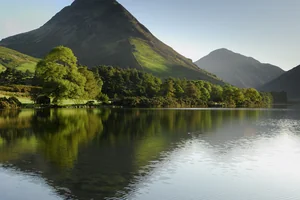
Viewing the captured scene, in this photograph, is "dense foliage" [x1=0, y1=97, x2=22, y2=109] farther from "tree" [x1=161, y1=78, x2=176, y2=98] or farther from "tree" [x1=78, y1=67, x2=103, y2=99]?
"tree" [x1=161, y1=78, x2=176, y2=98]

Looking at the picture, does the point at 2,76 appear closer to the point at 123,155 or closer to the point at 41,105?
the point at 41,105

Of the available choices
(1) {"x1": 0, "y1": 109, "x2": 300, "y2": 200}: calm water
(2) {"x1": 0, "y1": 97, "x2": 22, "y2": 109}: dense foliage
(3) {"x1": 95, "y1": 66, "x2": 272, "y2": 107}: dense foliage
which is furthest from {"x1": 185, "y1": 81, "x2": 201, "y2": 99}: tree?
(1) {"x1": 0, "y1": 109, "x2": 300, "y2": 200}: calm water

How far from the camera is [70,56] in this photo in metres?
102

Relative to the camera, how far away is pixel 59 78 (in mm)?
95438

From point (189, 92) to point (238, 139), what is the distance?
4971 inches

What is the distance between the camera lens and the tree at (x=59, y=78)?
93500 mm

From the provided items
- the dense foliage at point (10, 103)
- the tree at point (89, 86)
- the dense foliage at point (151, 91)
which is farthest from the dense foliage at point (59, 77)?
the dense foliage at point (151, 91)

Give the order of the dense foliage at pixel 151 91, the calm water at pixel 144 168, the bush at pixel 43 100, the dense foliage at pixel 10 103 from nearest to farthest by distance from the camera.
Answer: the calm water at pixel 144 168 → the dense foliage at pixel 10 103 → the bush at pixel 43 100 → the dense foliage at pixel 151 91

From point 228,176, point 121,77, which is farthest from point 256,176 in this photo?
point 121,77

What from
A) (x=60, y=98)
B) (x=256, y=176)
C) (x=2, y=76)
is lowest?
(x=256, y=176)

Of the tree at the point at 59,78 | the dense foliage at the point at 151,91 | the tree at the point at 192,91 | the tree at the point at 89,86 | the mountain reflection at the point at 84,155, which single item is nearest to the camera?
the mountain reflection at the point at 84,155

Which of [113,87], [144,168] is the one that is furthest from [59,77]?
[144,168]

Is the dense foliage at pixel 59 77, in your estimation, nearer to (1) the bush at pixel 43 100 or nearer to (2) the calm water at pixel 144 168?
(1) the bush at pixel 43 100

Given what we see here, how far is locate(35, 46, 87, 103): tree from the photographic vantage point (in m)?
93.5
